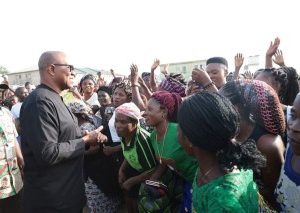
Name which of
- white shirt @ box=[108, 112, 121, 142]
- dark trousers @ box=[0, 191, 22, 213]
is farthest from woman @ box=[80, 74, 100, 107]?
dark trousers @ box=[0, 191, 22, 213]

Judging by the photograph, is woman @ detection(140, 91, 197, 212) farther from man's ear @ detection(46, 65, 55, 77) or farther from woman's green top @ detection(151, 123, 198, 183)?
man's ear @ detection(46, 65, 55, 77)

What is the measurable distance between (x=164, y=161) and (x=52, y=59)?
1.38 meters

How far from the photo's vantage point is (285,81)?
3.41m

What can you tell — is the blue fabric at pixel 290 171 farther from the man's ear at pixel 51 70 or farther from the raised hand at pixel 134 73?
the raised hand at pixel 134 73

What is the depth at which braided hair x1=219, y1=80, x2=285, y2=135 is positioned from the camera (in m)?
2.05

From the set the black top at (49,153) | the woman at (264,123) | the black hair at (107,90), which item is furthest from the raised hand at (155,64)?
the woman at (264,123)

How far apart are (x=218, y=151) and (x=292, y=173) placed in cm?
48

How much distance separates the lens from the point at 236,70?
4914mm

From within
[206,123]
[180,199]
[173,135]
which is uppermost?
[206,123]

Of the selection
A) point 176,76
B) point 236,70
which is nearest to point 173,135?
point 176,76

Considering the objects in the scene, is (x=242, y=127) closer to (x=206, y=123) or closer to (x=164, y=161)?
(x=206, y=123)

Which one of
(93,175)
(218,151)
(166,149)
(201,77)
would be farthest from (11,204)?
(218,151)

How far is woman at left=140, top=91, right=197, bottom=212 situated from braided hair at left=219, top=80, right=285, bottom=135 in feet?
2.51

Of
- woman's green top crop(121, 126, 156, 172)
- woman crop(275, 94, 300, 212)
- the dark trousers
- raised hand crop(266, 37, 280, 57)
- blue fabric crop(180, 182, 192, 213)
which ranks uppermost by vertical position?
raised hand crop(266, 37, 280, 57)
